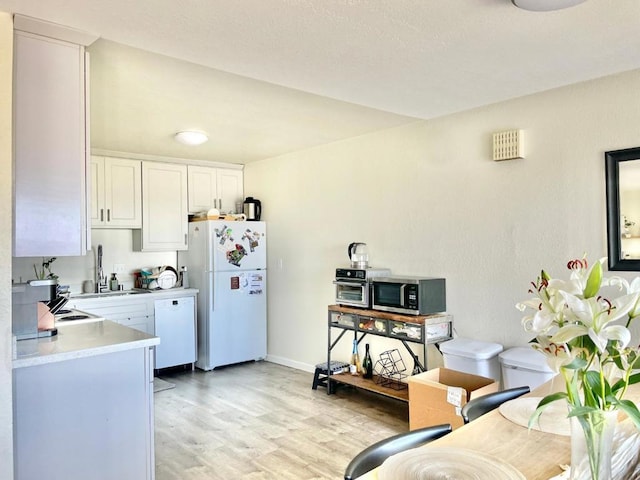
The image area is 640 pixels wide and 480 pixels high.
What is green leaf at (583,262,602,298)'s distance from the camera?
1.02 m

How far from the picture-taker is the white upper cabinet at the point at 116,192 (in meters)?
4.77

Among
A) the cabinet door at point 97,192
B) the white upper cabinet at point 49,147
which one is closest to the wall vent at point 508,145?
the white upper cabinet at point 49,147

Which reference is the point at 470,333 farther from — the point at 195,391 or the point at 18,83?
the point at 18,83

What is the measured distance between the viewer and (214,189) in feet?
18.5

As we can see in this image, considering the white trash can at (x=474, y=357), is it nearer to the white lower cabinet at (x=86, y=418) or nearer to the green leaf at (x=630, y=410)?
the white lower cabinet at (x=86, y=418)

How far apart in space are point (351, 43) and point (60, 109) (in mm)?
A: 1369

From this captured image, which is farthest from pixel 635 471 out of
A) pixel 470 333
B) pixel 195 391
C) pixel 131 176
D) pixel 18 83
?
pixel 131 176

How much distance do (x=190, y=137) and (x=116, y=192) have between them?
130cm

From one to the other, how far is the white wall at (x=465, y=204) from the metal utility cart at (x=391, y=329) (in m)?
0.24

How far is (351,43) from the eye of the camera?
226cm

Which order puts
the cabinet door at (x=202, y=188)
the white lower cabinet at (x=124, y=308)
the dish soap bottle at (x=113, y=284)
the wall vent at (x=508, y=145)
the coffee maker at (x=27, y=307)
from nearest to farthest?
the coffee maker at (x=27, y=307) → the wall vent at (x=508, y=145) → the white lower cabinet at (x=124, y=308) → the dish soap bottle at (x=113, y=284) → the cabinet door at (x=202, y=188)

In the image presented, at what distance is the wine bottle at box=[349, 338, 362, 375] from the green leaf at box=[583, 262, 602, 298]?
10.9 feet

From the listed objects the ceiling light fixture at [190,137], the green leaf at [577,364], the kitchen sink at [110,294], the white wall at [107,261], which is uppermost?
the ceiling light fixture at [190,137]

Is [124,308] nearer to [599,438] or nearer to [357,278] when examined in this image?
[357,278]
